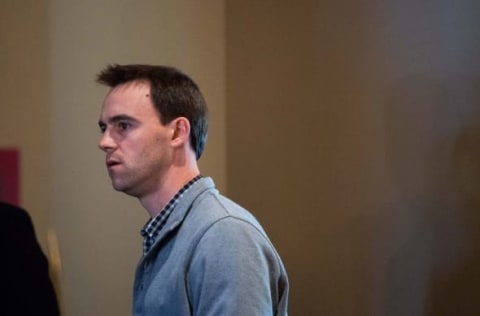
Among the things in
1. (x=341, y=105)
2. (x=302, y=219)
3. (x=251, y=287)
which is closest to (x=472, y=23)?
(x=341, y=105)

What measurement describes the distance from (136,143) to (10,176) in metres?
0.64

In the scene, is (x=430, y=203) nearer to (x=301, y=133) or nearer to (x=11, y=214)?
(x=301, y=133)

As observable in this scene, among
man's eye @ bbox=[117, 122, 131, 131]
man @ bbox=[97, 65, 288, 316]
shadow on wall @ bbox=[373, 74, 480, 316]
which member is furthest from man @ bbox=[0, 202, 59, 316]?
shadow on wall @ bbox=[373, 74, 480, 316]

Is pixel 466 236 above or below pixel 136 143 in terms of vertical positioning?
below

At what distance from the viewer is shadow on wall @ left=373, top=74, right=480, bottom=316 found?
1.77 metres

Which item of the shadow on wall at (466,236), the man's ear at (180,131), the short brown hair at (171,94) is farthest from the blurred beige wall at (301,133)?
the man's ear at (180,131)

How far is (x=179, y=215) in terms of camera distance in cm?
123

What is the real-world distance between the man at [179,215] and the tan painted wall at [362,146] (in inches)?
28.2

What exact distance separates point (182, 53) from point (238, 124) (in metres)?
0.31

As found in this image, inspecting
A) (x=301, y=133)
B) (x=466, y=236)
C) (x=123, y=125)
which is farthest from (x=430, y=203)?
(x=123, y=125)

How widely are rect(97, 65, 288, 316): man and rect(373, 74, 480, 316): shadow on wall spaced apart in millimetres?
721

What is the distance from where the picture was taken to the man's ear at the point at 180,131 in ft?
4.41

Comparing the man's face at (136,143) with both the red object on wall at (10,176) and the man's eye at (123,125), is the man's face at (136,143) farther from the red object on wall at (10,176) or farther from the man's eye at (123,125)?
the red object on wall at (10,176)

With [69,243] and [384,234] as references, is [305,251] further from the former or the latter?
[69,243]
